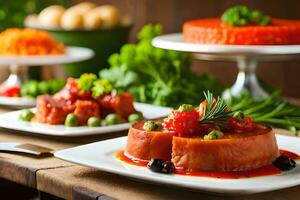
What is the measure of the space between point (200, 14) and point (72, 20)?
24.7 inches

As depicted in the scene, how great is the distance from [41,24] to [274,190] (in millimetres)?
2047

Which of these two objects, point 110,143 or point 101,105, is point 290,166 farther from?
point 101,105

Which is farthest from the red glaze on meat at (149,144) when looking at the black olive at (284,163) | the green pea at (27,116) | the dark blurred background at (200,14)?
the dark blurred background at (200,14)

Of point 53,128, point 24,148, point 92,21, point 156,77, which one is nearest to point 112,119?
point 53,128

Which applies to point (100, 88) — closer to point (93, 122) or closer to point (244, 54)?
point (93, 122)

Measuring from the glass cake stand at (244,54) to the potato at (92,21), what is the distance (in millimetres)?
685

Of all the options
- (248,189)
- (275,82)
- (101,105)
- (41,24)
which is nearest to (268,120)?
(101,105)

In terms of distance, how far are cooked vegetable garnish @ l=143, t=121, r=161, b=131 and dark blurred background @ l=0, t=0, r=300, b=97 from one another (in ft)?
5.24

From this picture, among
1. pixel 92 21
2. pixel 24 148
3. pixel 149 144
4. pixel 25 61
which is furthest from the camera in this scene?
pixel 92 21

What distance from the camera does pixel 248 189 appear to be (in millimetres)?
1429

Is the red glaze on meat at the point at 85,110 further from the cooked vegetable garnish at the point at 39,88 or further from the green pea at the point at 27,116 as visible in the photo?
the cooked vegetable garnish at the point at 39,88

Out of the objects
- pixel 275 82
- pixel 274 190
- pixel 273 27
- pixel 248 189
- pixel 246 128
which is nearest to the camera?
pixel 248 189

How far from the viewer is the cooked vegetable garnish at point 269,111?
223cm

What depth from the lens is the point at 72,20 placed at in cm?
328
